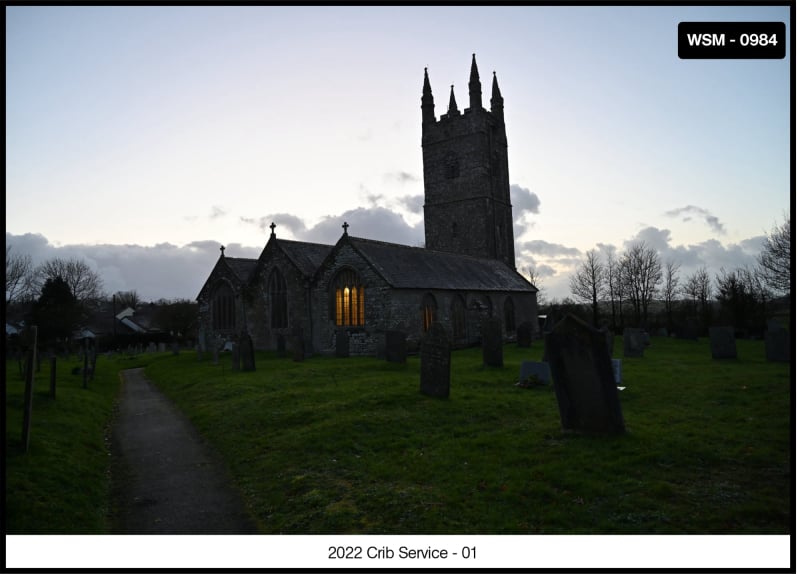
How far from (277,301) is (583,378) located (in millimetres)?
22004

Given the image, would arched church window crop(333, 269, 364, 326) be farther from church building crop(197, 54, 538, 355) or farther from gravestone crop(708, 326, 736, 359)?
gravestone crop(708, 326, 736, 359)

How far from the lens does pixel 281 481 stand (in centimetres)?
632

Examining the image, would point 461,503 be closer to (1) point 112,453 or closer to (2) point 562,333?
(2) point 562,333

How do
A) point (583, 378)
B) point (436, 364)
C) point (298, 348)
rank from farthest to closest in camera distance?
1. point (298, 348)
2. point (436, 364)
3. point (583, 378)

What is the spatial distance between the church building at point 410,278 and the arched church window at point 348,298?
0.05 meters

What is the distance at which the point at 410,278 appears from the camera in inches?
953

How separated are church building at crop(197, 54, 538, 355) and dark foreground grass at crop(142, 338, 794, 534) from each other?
10160 mm

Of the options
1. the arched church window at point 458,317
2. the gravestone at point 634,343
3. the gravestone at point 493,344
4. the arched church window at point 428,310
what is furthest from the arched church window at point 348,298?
the gravestone at point 634,343

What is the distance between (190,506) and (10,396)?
787cm

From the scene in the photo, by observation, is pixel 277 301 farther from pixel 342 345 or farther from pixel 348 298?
pixel 342 345

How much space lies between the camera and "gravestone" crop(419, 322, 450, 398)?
34.9 ft

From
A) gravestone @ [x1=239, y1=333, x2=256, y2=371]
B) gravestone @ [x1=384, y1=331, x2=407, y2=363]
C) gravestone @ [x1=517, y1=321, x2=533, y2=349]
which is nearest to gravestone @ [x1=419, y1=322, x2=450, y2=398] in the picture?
gravestone @ [x1=384, y1=331, x2=407, y2=363]

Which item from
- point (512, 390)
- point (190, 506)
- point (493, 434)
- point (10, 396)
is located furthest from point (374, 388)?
point (10, 396)

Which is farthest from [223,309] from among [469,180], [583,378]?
[583,378]
